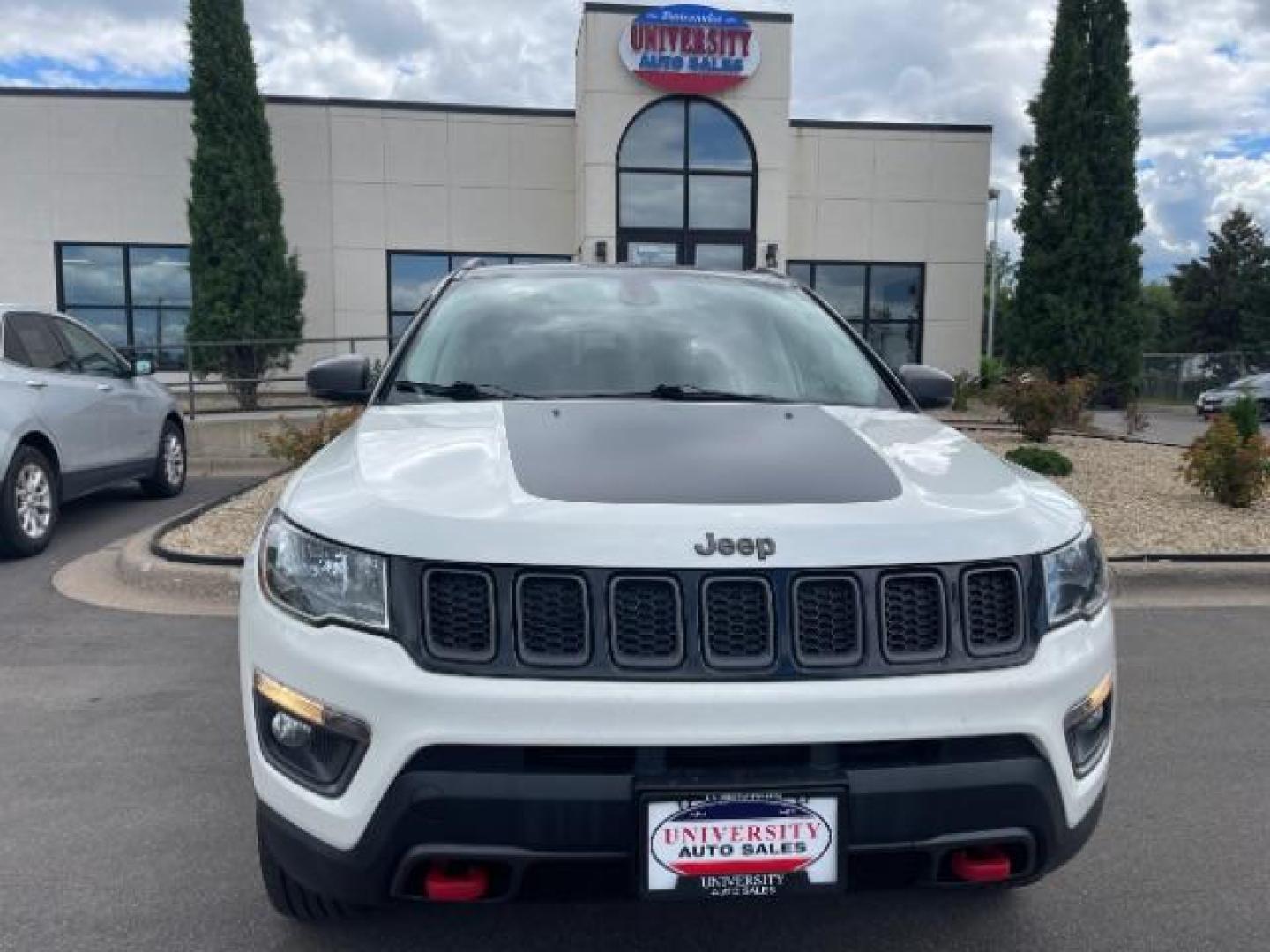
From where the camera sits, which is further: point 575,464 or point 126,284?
point 126,284

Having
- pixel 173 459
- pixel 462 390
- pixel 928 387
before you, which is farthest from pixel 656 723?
pixel 173 459

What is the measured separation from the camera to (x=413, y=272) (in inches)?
701

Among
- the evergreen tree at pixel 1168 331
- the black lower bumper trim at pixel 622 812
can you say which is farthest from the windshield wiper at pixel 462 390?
the evergreen tree at pixel 1168 331

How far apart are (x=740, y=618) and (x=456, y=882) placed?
0.74 m

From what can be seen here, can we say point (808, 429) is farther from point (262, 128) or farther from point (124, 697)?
point (262, 128)

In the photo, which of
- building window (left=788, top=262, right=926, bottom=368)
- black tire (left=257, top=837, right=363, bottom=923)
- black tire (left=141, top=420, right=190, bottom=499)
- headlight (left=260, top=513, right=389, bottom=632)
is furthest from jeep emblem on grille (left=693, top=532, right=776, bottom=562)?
building window (left=788, top=262, right=926, bottom=368)

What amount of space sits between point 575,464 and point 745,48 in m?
15.6

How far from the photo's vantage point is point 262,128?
15.8m

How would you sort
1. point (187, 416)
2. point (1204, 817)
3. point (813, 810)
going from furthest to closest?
point (187, 416) < point (1204, 817) < point (813, 810)

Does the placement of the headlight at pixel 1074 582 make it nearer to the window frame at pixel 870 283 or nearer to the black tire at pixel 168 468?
the black tire at pixel 168 468

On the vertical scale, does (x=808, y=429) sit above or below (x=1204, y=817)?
above

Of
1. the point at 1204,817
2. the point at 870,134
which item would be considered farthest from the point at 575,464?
the point at 870,134

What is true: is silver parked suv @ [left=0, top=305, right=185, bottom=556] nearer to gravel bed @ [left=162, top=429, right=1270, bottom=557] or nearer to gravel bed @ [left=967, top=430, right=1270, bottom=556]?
gravel bed @ [left=162, top=429, right=1270, bottom=557]

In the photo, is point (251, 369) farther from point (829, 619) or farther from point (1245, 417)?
point (829, 619)
